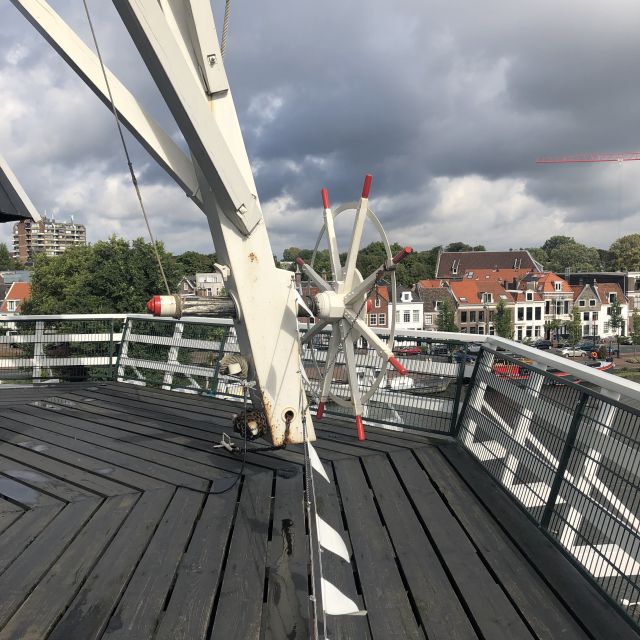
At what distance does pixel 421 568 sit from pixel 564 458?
97cm

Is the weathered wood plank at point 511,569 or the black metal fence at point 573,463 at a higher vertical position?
the black metal fence at point 573,463

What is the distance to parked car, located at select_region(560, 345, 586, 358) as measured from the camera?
2193 inches

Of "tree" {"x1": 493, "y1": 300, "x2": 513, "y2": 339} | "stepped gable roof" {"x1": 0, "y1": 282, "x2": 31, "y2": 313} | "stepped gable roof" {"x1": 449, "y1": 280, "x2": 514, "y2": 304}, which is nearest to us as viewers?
"tree" {"x1": 493, "y1": 300, "x2": 513, "y2": 339}

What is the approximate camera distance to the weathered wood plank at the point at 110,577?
223 centimetres

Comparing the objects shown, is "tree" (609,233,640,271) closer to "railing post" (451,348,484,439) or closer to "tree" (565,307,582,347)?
"tree" (565,307,582,347)

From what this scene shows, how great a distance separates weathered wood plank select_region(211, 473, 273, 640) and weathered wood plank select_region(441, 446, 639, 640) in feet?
4.41

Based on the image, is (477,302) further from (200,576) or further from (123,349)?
(200,576)

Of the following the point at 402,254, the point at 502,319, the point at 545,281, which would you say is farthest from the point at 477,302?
the point at 402,254

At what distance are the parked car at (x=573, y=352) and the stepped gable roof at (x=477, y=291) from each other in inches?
316

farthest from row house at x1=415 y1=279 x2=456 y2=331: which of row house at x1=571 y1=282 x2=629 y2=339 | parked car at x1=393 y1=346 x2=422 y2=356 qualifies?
parked car at x1=393 y1=346 x2=422 y2=356

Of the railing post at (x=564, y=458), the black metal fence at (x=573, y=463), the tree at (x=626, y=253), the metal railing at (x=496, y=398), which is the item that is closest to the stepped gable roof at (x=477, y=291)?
the tree at (x=626, y=253)

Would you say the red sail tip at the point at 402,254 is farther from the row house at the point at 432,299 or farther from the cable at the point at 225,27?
the row house at the point at 432,299

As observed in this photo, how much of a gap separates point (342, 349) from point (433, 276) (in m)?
79.1

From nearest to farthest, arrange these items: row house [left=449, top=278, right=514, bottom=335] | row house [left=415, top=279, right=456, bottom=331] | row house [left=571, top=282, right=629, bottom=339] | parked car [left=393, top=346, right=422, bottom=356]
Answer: parked car [left=393, top=346, right=422, bottom=356] → row house [left=415, top=279, right=456, bottom=331] → row house [left=449, top=278, right=514, bottom=335] → row house [left=571, top=282, right=629, bottom=339]
